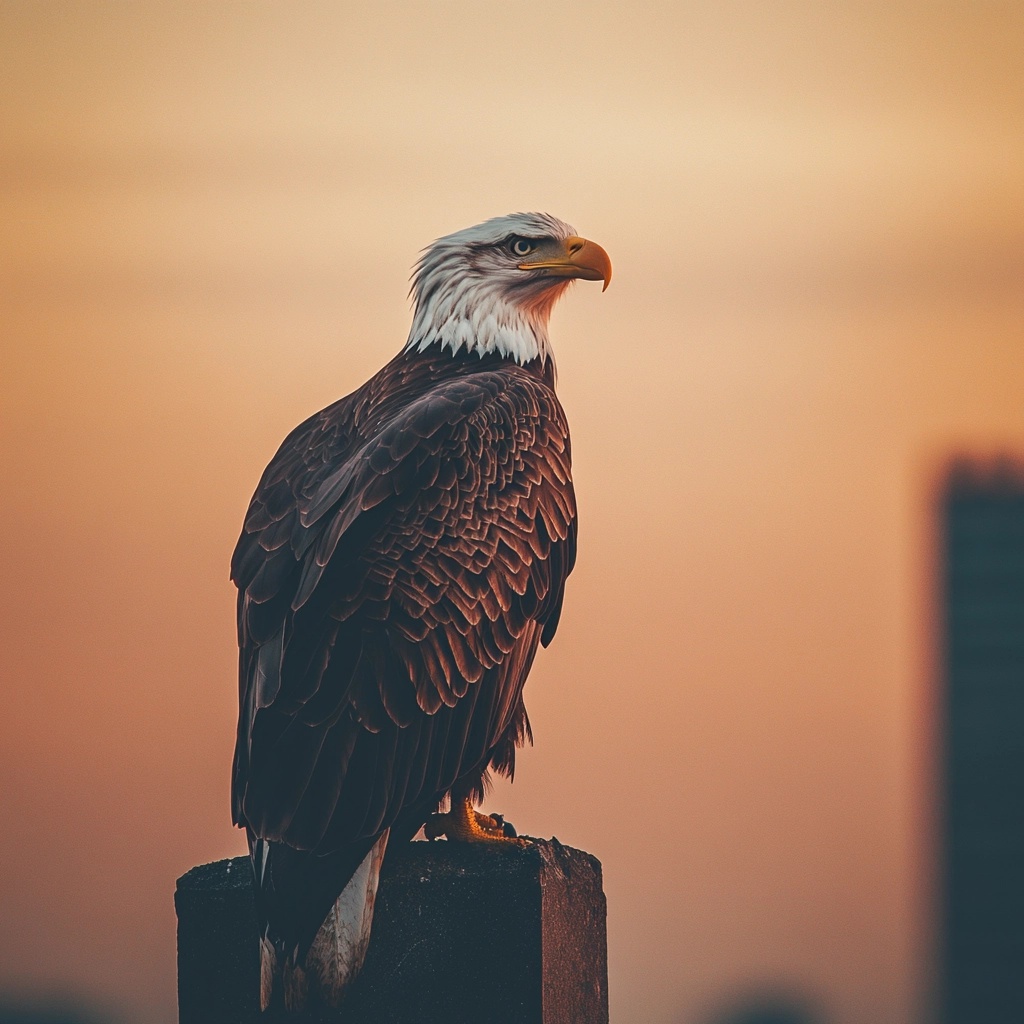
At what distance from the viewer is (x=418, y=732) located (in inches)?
199

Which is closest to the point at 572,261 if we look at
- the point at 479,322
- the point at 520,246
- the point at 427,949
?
the point at 520,246

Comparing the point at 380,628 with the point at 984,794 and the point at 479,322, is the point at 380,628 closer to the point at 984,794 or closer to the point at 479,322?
the point at 479,322

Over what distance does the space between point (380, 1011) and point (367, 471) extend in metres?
1.72

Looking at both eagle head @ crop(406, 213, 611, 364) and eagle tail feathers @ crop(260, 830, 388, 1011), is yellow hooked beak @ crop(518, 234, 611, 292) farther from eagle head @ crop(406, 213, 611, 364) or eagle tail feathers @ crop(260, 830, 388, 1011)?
eagle tail feathers @ crop(260, 830, 388, 1011)

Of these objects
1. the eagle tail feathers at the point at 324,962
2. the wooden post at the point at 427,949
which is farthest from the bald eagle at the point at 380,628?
the wooden post at the point at 427,949

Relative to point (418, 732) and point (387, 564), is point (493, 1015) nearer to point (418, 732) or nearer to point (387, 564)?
point (418, 732)

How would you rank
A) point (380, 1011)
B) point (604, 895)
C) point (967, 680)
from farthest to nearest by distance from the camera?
point (967, 680) → point (604, 895) → point (380, 1011)

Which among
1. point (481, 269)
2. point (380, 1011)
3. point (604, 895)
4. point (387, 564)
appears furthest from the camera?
point (481, 269)

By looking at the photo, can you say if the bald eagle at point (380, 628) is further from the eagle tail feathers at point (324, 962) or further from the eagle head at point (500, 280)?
the eagle head at point (500, 280)

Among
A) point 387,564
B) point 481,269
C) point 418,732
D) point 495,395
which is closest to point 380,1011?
point 418,732

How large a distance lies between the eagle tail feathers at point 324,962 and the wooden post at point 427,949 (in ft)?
0.45

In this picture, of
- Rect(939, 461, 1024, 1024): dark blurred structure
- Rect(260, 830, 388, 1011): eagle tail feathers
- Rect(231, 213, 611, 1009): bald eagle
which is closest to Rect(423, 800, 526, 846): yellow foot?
Rect(231, 213, 611, 1009): bald eagle

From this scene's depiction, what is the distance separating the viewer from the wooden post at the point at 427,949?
4.84m

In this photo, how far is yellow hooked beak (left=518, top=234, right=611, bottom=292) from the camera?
6.43m
